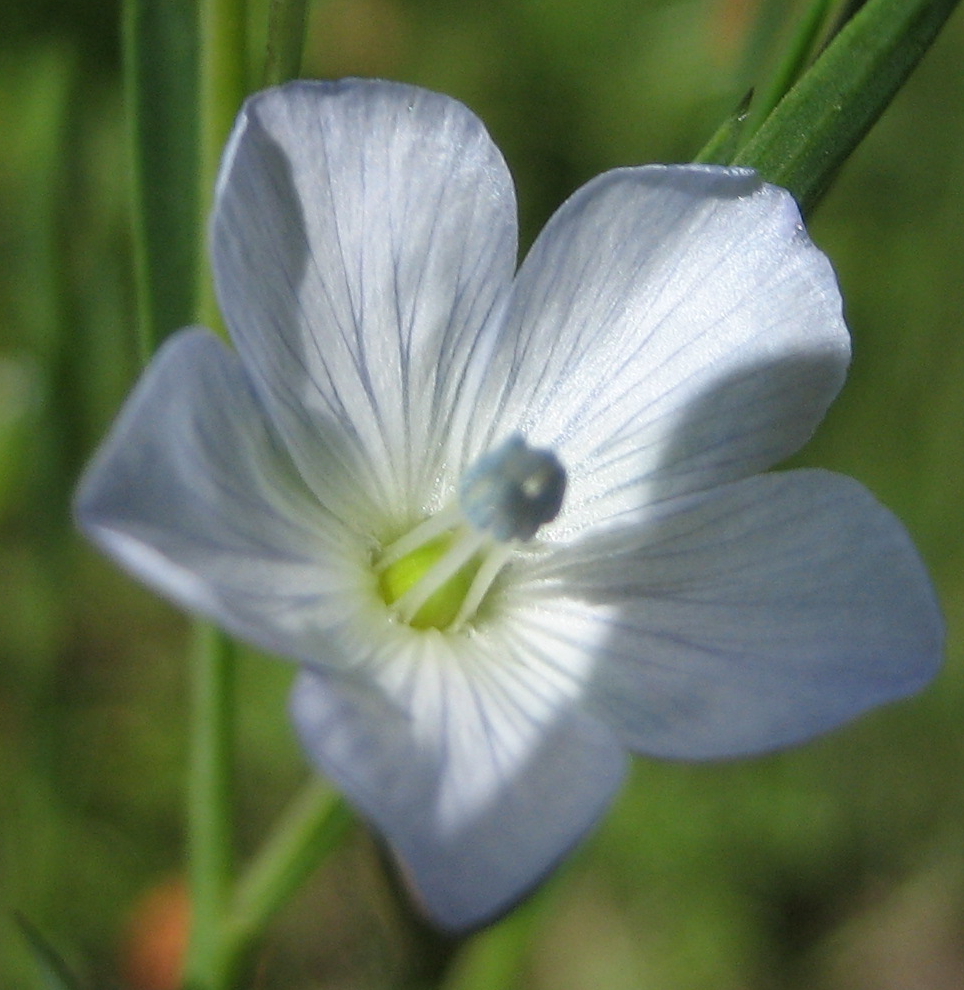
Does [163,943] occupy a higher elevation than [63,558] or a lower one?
lower

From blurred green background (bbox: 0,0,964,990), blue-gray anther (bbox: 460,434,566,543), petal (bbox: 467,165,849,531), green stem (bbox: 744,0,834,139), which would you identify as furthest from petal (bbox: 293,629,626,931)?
blurred green background (bbox: 0,0,964,990)

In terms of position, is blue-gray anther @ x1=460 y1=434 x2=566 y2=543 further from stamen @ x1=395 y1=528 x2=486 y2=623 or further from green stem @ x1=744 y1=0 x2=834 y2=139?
green stem @ x1=744 y1=0 x2=834 y2=139

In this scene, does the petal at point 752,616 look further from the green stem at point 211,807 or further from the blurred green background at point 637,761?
the blurred green background at point 637,761

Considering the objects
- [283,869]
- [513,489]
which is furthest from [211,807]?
[513,489]

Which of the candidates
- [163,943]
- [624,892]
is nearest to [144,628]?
[163,943]

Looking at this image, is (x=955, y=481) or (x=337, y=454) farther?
(x=955, y=481)

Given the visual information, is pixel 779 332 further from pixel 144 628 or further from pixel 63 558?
Answer: pixel 144 628
